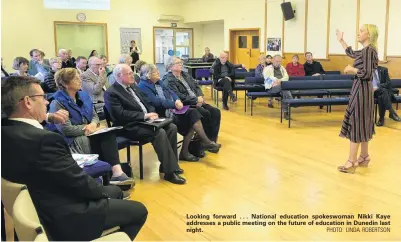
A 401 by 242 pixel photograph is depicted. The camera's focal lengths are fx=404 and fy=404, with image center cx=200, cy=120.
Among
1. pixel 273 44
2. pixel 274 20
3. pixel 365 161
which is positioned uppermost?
pixel 274 20

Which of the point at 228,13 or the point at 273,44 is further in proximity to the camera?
the point at 228,13

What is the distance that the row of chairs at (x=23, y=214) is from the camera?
149cm

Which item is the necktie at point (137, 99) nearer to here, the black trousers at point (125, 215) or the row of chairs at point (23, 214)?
the black trousers at point (125, 215)

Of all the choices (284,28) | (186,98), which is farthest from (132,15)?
(186,98)

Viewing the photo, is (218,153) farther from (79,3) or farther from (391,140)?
(79,3)

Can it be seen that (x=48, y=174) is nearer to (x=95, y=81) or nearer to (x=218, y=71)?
(x=95, y=81)

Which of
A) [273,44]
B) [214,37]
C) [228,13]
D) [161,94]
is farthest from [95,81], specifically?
[214,37]

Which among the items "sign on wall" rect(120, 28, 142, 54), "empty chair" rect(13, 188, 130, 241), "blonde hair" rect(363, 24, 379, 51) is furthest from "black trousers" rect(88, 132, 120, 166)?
"sign on wall" rect(120, 28, 142, 54)

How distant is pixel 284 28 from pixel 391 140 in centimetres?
726

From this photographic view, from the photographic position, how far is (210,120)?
213 inches

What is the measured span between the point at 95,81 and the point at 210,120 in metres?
1.67

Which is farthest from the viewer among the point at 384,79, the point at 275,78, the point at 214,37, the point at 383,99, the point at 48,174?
the point at 214,37

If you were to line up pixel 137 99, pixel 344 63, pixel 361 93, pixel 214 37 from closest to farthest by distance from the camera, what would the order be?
pixel 361 93, pixel 137 99, pixel 344 63, pixel 214 37

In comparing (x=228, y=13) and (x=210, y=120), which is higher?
(x=228, y=13)
